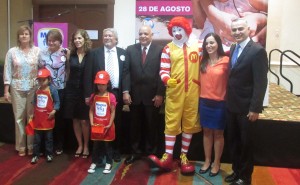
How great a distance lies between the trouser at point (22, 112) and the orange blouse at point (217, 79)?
5.80ft

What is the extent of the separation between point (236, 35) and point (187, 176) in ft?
4.35

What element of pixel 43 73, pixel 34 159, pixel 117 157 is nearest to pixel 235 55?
pixel 117 157

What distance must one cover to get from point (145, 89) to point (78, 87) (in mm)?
667

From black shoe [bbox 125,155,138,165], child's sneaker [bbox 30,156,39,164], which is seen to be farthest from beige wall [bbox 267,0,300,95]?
child's sneaker [bbox 30,156,39,164]

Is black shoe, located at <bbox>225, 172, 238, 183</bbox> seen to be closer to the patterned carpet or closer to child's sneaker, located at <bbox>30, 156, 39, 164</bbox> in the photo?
the patterned carpet

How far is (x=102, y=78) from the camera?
9.65 feet

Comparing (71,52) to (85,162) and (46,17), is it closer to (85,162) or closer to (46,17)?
(85,162)

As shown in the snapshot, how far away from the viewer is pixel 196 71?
2.88m

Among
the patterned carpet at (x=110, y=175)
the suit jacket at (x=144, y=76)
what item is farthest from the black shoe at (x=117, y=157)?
the suit jacket at (x=144, y=76)

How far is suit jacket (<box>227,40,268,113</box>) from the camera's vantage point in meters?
2.44

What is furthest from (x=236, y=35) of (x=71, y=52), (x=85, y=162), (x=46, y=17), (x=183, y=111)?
(x=46, y=17)

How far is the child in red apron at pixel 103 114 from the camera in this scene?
9.75 ft

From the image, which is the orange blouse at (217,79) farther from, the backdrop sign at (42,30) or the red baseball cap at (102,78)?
the backdrop sign at (42,30)

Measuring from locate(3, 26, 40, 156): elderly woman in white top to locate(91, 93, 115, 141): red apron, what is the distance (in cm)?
78
